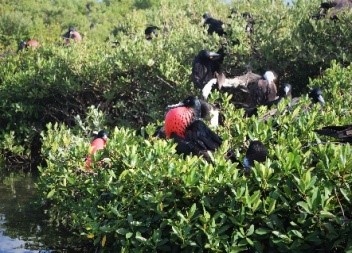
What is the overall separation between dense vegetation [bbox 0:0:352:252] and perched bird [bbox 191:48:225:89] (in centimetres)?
68

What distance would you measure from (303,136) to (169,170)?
4.70 feet

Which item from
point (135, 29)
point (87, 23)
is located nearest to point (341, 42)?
point (135, 29)

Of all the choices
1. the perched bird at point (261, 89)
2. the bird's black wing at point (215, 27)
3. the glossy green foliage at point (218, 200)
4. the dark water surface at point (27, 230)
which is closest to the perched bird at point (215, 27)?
the bird's black wing at point (215, 27)

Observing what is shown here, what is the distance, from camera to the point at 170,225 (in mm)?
3510

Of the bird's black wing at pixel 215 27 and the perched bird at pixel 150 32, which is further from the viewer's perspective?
the perched bird at pixel 150 32

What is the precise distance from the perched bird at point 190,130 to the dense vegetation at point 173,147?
0.60ft

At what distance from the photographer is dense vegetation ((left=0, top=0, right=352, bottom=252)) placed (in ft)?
10.6

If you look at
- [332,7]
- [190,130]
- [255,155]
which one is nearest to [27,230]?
[190,130]

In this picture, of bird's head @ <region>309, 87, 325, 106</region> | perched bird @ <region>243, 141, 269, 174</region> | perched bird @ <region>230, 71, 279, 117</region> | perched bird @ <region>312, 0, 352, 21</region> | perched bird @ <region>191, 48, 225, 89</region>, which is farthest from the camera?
perched bird @ <region>312, 0, 352, 21</region>

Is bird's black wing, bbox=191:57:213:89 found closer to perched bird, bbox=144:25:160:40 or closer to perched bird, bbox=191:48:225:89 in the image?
perched bird, bbox=191:48:225:89

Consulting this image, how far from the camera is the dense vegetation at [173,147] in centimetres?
323

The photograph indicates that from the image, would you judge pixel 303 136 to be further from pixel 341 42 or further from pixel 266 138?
pixel 341 42

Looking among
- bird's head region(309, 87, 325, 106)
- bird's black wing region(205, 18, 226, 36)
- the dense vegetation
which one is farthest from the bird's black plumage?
bird's black wing region(205, 18, 226, 36)

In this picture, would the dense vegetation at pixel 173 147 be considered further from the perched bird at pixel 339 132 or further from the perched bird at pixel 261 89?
the perched bird at pixel 261 89
